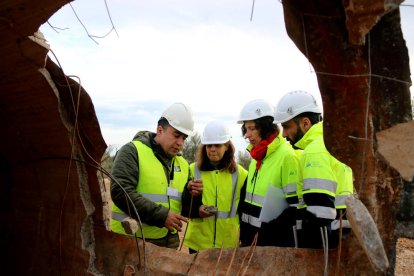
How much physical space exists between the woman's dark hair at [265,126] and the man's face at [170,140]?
75cm

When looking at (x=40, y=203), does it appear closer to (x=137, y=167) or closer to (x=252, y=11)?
(x=137, y=167)

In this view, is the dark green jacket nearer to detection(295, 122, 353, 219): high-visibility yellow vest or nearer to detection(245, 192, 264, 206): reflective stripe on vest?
detection(245, 192, 264, 206): reflective stripe on vest

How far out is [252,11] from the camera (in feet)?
5.96

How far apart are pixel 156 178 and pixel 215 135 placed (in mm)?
869

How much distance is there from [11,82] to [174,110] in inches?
68.5

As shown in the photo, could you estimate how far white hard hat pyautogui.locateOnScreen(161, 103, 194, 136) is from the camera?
3832 millimetres

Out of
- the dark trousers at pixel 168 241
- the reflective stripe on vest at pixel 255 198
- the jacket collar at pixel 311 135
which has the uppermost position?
the jacket collar at pixel 311 135

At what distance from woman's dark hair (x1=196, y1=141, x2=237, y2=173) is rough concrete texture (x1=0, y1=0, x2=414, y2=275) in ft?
4.85

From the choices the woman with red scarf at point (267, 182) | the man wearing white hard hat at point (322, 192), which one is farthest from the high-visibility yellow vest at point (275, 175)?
the man wearing white hard hat at point (322, 192)

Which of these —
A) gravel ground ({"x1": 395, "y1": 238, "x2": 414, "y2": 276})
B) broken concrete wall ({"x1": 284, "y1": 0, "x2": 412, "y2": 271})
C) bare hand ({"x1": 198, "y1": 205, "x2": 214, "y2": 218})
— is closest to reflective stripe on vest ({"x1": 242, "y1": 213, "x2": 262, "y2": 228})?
bare hand ({"x1": 198, "y1": 205, "x2": 214, "y2": 218})

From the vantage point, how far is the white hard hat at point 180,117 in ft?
12.6

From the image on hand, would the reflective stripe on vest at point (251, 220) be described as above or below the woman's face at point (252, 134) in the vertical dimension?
below

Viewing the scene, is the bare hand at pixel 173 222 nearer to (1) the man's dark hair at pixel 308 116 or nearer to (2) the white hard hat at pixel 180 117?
(2) the white hard hat at pixel 180 117

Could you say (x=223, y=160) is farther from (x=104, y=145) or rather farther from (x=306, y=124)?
(x=104, y=145)
